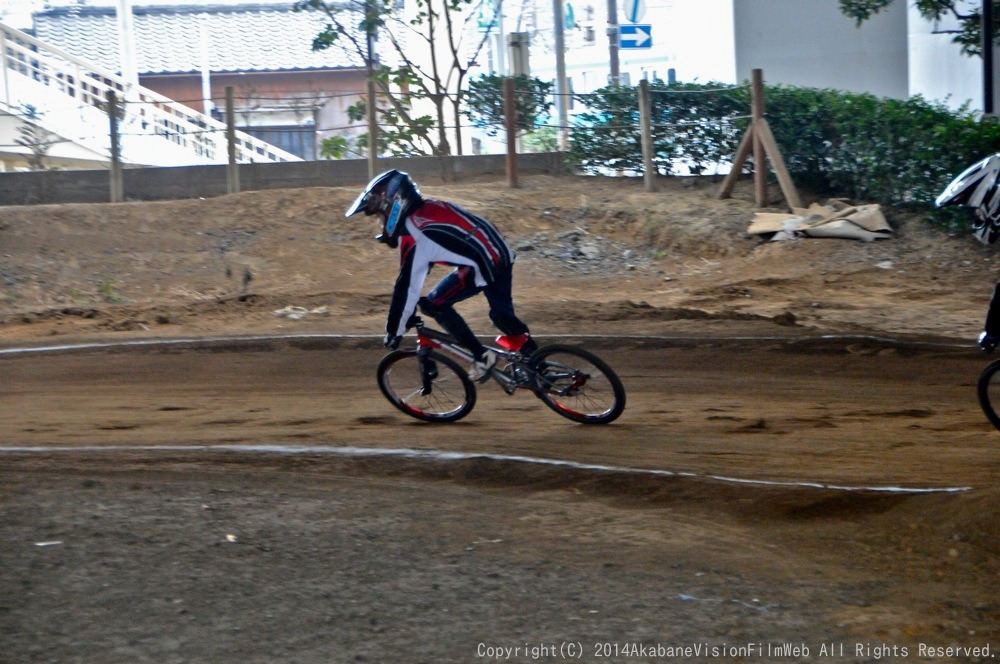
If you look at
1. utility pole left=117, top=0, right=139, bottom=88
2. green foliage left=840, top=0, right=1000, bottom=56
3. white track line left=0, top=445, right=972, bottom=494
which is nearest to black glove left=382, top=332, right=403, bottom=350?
white track line left=0, top=445, right=972, bottom=494

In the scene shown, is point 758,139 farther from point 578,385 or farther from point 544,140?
point 578,385

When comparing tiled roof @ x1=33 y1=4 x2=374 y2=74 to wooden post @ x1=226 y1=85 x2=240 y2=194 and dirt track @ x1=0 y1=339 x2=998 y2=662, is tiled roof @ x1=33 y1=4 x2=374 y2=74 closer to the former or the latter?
wooden post @ x1=226 y1=85 x2=240 y2=194

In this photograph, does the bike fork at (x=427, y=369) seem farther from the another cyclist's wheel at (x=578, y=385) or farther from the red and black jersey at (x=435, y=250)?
the another cyclist's wheel at (x=578, y=385)

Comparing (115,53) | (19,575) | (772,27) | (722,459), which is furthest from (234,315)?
(115,53)

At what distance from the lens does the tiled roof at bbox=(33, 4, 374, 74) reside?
130 ft

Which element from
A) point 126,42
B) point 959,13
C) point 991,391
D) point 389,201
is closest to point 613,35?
point 959,13

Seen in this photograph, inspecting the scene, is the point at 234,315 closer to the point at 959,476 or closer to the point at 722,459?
the point at 722,459

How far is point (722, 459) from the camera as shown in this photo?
25.0 ft

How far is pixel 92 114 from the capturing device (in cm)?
2403

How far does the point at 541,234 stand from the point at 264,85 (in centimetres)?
2440

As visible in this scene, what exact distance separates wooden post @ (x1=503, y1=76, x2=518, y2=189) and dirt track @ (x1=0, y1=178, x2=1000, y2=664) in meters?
4.94

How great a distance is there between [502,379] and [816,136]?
37.1 ft

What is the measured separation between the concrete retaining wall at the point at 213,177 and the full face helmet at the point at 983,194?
563 inches

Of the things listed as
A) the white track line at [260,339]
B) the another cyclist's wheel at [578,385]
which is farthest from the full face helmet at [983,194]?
the white track line at [260,339]
